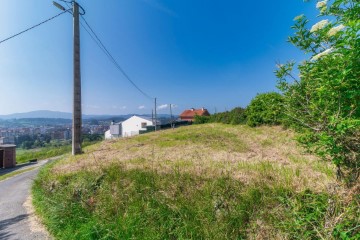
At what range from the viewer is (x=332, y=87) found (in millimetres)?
2002

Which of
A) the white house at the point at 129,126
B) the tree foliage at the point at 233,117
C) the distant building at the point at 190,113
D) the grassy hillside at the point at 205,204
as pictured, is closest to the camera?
the grassy hillside at the point at 205,204

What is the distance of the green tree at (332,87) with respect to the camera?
6.25ft

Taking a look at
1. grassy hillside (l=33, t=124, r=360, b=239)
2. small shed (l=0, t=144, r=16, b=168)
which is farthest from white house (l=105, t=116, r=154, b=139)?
grassy hillside (l=33, t=124, r=360, b=239)

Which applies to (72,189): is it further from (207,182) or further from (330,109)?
(330,109)

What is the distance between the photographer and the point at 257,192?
303cm

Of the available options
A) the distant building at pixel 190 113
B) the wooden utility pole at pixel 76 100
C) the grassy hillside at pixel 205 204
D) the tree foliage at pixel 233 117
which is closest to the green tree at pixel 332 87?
the grassy hillside at pixel 205 204

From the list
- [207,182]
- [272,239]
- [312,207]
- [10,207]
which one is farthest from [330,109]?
[10,207]

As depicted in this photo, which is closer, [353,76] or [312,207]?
[353,76]

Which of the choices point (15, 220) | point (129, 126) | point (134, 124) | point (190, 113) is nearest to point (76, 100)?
point (15, 220)

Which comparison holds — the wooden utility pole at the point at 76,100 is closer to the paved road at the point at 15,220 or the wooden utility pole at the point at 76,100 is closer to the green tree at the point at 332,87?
the paved road at the point at 15,220

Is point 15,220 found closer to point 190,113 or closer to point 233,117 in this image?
point 233,117

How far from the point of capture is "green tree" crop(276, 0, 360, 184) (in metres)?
1.90

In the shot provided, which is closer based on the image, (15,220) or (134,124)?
(15,220)

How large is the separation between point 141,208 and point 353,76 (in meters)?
3.40
